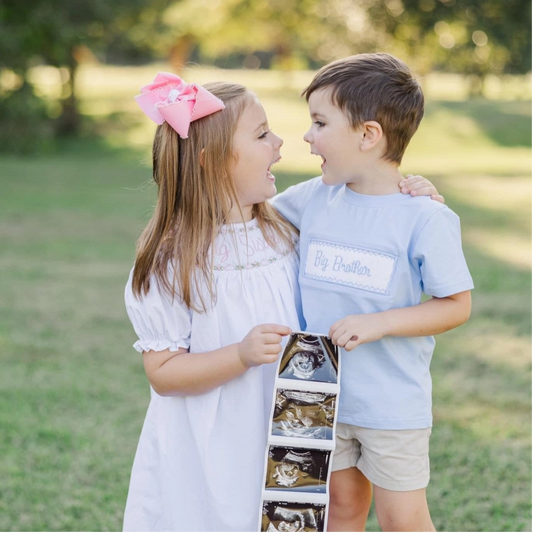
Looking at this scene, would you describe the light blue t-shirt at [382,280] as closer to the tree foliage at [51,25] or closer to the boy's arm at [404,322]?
the boy's arm at [404,322]

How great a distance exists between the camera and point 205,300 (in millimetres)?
1911

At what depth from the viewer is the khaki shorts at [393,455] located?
1.90 meters

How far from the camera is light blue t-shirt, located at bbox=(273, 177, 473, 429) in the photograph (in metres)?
1.82

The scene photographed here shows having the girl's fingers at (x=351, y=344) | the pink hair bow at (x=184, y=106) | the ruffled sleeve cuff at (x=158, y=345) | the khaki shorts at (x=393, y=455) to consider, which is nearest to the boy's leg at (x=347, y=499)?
the khaki shorts at (x=393, y=455)

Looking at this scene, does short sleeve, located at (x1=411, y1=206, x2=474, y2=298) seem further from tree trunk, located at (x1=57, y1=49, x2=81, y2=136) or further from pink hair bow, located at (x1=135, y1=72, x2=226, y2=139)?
tree trunk, located at (x1=57, y1=49, x2=81, y2=136)

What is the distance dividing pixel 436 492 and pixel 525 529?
14.3 inches

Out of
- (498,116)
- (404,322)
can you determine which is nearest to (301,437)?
(404,322)

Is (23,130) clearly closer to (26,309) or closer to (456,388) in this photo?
(26,309)

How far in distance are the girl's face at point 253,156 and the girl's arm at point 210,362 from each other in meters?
0.37

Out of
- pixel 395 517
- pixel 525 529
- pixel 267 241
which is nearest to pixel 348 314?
pixel 267 241

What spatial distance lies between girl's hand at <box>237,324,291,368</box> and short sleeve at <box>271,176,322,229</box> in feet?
1.47

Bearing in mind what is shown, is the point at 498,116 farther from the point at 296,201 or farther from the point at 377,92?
the point at 377,92

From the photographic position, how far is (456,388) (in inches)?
154

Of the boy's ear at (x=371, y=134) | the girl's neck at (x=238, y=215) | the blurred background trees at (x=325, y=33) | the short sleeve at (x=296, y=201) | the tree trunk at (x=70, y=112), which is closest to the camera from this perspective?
the boy's ear at (x=371, y=134)
